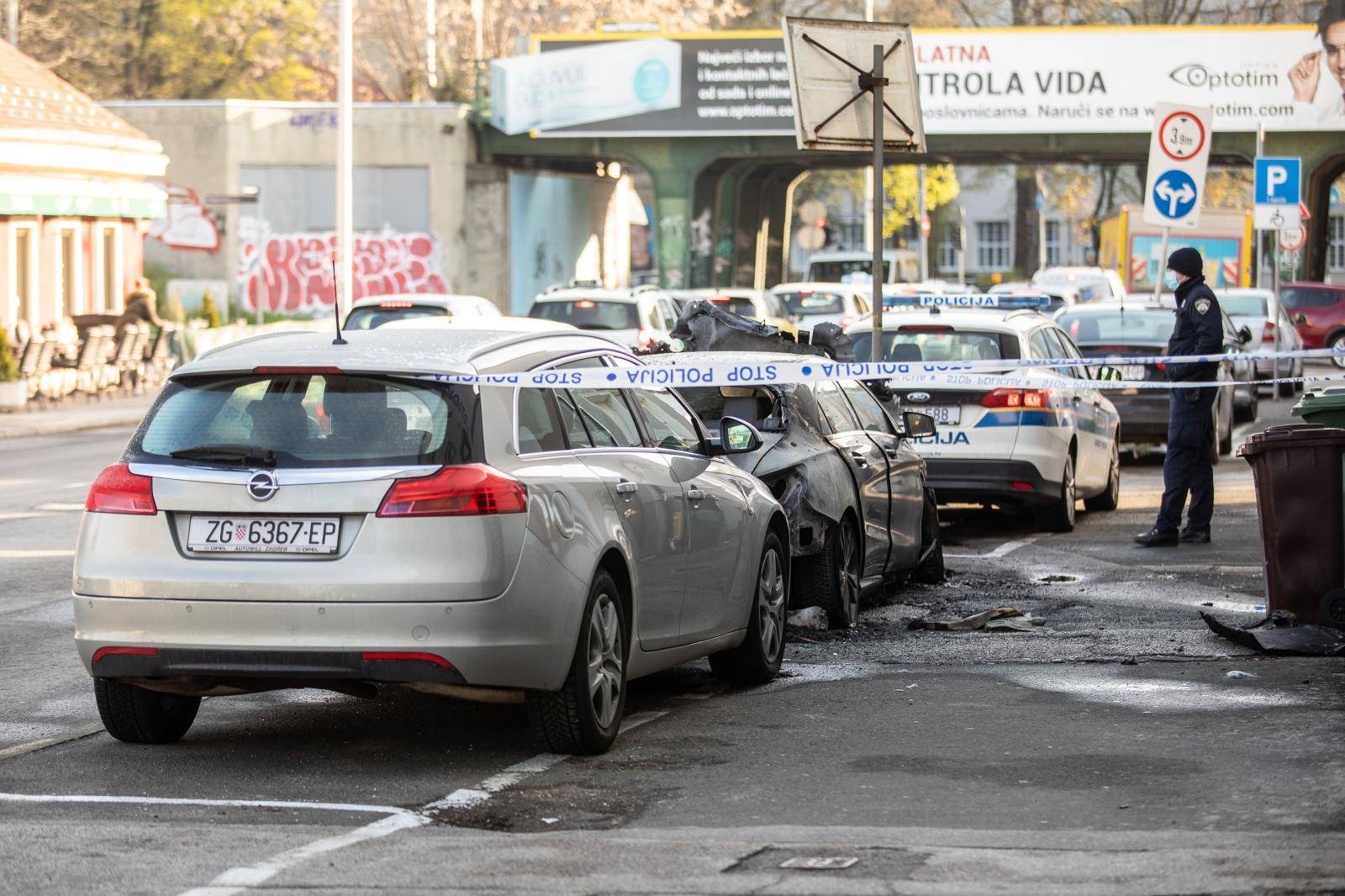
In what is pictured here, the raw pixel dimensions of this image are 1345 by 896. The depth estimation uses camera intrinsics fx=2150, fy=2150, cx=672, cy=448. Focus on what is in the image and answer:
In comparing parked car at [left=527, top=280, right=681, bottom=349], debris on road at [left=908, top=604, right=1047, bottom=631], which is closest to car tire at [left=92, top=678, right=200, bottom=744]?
debris on road at [left=908, top=604, right=1047, bottom=631]

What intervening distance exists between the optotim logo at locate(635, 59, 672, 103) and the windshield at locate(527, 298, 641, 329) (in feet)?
69.7

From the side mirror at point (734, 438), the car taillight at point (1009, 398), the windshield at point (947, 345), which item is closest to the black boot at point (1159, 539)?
the car taillight at point (1009, 398)

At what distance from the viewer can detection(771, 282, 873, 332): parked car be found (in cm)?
3609

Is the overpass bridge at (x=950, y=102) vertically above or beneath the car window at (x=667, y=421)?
above

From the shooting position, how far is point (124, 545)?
282 inches

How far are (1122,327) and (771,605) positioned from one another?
45.3 feet

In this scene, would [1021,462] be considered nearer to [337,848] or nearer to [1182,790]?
[1182,790]

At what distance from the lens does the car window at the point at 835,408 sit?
11.5 metres

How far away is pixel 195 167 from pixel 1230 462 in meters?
32.5

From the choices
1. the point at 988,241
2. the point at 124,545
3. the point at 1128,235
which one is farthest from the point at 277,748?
the point at 988,241

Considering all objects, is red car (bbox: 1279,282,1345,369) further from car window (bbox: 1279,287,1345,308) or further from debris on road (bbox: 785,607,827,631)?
debris on road (bbox: 785,607,827,631)

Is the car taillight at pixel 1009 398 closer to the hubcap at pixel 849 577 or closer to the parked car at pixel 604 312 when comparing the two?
the hubcap at pixel 849 577

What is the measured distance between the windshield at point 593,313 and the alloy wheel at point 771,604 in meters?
17.4

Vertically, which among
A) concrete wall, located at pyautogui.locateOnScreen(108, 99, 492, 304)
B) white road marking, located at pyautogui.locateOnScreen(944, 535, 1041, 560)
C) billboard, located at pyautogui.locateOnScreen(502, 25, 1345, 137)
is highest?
billboard, located at pyautogui.locateOnScreen(502, 25, 1345, 137)
